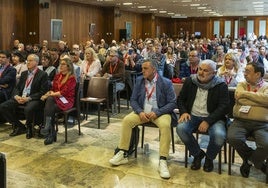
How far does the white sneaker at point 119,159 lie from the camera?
12.4 feet

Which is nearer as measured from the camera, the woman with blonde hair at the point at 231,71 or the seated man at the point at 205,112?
the seated man at the point at 205,112

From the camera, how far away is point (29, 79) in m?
5.00

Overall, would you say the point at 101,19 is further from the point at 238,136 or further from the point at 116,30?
the point at 238,136

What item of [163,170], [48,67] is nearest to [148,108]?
[163,170]

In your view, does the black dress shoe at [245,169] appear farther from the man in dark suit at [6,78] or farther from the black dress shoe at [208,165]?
the man in dark suit at [6,78]

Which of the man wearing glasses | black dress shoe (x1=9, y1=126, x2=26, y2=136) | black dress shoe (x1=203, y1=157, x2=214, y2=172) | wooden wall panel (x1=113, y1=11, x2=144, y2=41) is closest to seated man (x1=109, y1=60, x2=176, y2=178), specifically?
black dress shoe (x1=203, y1=157, x2=214, y2=172)

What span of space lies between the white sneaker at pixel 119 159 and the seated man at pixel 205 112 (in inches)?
26.8

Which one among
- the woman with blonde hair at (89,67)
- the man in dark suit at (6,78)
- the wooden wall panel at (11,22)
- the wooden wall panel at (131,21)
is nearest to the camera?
the man in dark suit at (6,78)

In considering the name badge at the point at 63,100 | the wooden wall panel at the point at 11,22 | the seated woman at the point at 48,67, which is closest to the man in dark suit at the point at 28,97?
the name badge at the point at 63,100

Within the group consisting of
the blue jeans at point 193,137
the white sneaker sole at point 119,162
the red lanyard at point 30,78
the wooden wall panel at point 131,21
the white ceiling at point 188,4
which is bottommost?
the white sneaker sole at point 119,162

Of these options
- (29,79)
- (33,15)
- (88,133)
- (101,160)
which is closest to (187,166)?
(101,160)

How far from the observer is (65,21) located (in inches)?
622

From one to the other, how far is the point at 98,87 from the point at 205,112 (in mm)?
2368

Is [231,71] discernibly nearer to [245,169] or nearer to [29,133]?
[245,169]
